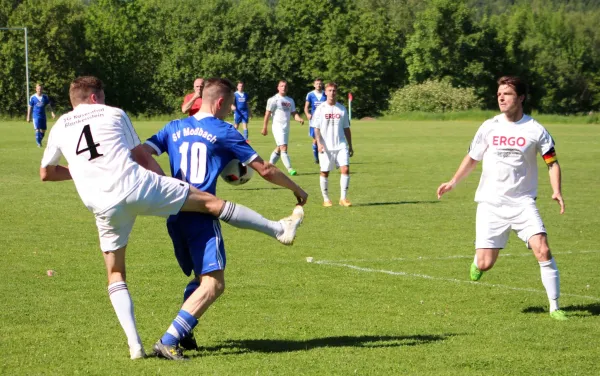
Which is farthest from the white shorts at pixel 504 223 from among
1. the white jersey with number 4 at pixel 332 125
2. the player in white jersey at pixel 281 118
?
the player in white jersey at pixel 281 118

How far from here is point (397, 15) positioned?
11181 centimetres

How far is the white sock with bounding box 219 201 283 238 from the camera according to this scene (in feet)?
20.2

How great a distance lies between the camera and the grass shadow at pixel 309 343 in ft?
21.9

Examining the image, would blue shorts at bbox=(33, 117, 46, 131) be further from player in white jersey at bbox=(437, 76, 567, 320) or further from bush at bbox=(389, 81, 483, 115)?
bush at bbox=(389, 81, 483, 115)

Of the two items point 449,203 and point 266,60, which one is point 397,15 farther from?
point 449,203

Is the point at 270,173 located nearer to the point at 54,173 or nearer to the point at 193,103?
the point at 54,173

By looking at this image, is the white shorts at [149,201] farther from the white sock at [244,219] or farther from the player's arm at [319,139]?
the player's arm at [319,139]

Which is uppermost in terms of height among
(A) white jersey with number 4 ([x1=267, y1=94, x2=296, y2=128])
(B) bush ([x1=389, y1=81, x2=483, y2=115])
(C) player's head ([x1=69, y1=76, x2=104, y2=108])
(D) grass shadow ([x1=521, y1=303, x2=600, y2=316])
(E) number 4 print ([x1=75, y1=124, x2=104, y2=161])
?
(C) player's head ([x1=69, y1=76, x2=104, y2=108])

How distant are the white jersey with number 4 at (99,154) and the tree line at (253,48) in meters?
77.2

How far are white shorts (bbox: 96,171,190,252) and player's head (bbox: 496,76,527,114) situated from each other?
325 cm

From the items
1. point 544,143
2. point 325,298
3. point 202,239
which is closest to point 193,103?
point 325,298

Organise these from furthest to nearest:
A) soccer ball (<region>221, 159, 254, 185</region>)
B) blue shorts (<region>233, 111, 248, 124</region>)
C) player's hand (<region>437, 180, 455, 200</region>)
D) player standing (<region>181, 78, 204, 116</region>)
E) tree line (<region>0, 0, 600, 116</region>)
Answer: tree line (<region>0, 0, 600, 116</region>) < blue shorts (<region>233, 111, 248, 124</region>) < player's hand (<region>437, 180, 455, 200</region>) < player standing (<region>181, 78, 204, 116</region>) < soccer ball (<region>221, 159, 254, 185</region>)

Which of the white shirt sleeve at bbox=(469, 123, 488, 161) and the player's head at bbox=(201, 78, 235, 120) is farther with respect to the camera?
the white shirt sleeve at bbox=(469, 123, 488, 161)

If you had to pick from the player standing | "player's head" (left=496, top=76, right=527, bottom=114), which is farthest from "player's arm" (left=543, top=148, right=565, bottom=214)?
the player standing
